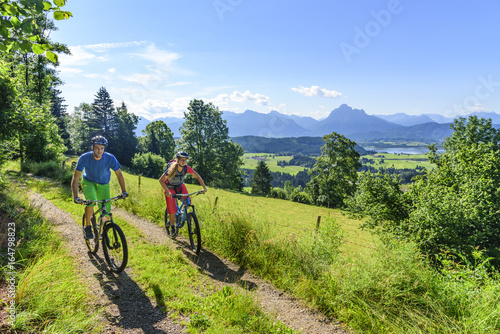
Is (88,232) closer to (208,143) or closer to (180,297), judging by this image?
(180,297)

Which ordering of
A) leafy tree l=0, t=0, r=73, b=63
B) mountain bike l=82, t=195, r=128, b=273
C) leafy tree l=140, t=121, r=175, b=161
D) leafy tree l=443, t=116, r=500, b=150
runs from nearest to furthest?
1. leafy tree l=0, t=0, r=73, b=63
2. mountain bike l=82, t=195, r=128, b=273
3. leafy tree l=443, t=116, r=500, b=150
4. leafy tree l=140, t=121, r=175, b=161

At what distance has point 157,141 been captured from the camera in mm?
60438

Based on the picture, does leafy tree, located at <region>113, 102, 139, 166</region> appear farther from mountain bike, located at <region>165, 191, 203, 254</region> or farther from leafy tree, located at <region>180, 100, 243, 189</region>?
mountain bike, located at <region>165, 191, 203, 254</region>

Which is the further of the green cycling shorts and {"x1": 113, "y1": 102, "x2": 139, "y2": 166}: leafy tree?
{"x1": 113, "y1": 102, "x2": 139, "y2": 166}: leafy tree

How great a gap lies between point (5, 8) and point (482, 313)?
7.35 meters

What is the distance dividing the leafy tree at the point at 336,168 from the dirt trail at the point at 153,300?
3431 cm

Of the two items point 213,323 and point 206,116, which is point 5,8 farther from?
point 206,116

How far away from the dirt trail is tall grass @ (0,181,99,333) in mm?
371

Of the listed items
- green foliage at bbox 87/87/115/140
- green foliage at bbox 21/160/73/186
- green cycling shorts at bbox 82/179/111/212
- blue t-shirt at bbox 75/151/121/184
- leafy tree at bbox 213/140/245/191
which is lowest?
leafy tree at bbox 213/140/245/191

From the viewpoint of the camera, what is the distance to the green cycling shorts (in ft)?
17.9

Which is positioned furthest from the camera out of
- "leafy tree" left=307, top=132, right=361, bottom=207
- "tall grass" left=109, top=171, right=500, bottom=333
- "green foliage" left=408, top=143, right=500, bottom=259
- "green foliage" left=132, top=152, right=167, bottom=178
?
"green foliage" left=132, top=152, right=167, bottom=178

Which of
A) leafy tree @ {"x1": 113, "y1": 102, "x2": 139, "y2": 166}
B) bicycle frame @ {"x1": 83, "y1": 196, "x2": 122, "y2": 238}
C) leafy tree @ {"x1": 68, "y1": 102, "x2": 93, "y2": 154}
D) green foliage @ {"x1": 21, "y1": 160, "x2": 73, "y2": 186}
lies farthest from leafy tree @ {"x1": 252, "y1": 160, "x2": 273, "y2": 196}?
bicycle frame @ {"x1": 83, "y1": 196, "x2": 122, "y2": 238}

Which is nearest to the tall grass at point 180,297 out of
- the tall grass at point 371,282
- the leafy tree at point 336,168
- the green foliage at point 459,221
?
the tall grass at point 371,282

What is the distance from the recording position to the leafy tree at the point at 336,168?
37.8m
